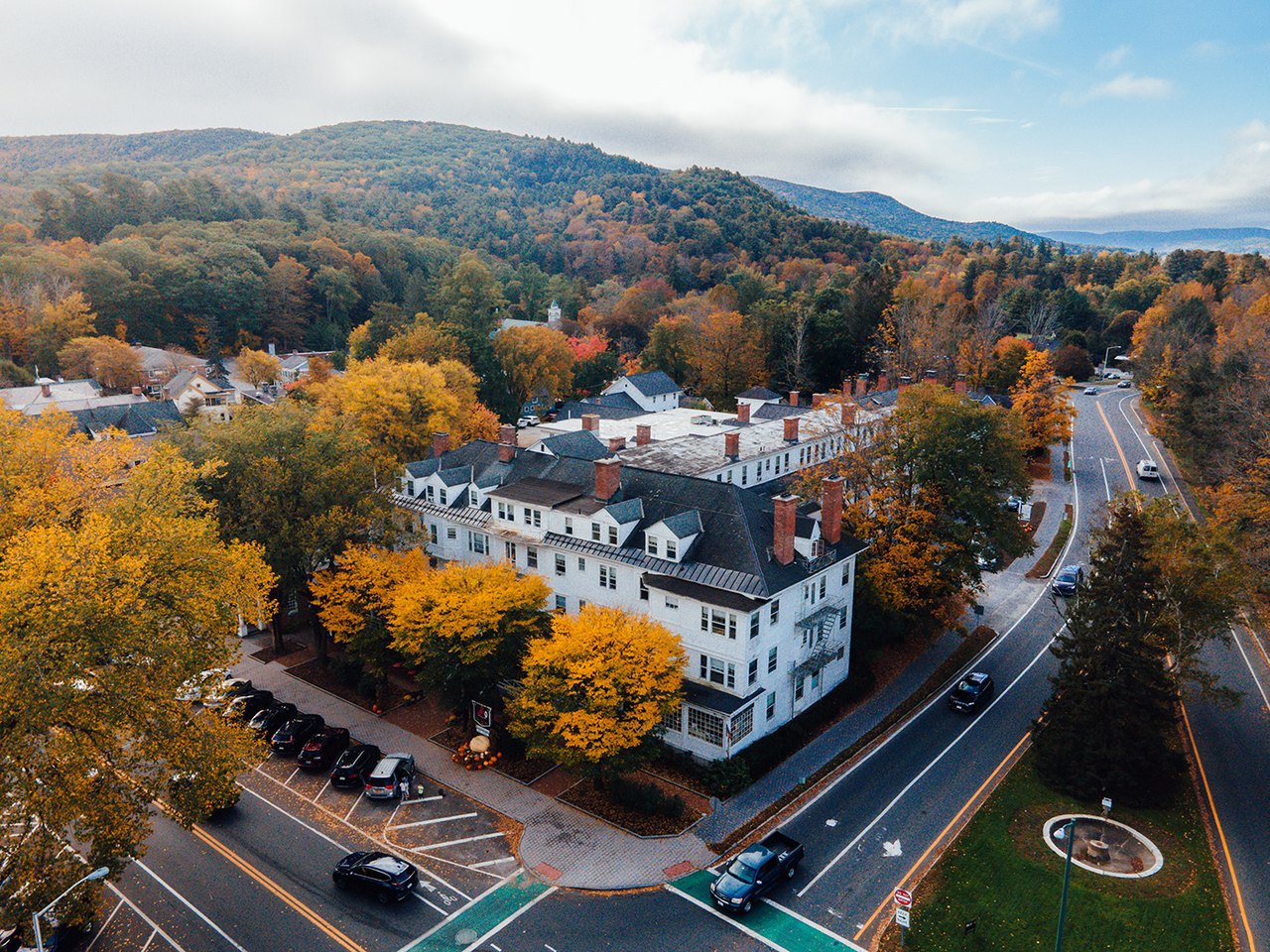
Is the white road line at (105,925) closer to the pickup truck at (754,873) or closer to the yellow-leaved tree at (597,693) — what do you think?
the yellow-leaved tree at (597,693)

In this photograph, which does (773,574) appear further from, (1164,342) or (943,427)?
(1164,342)

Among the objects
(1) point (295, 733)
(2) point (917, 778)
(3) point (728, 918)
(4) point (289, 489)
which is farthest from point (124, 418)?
(2) point (917, 778)

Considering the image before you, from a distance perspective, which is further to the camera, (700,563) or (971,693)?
(971,693)

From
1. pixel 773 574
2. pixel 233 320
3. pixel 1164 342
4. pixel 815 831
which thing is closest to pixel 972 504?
pixel 773 574

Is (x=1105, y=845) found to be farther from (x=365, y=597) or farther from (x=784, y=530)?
(x=365, y=597)

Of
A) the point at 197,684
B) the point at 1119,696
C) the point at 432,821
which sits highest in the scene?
the point at 197,684

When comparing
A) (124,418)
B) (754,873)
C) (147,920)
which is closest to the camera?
(147,920)

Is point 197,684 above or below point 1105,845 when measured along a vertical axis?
above
